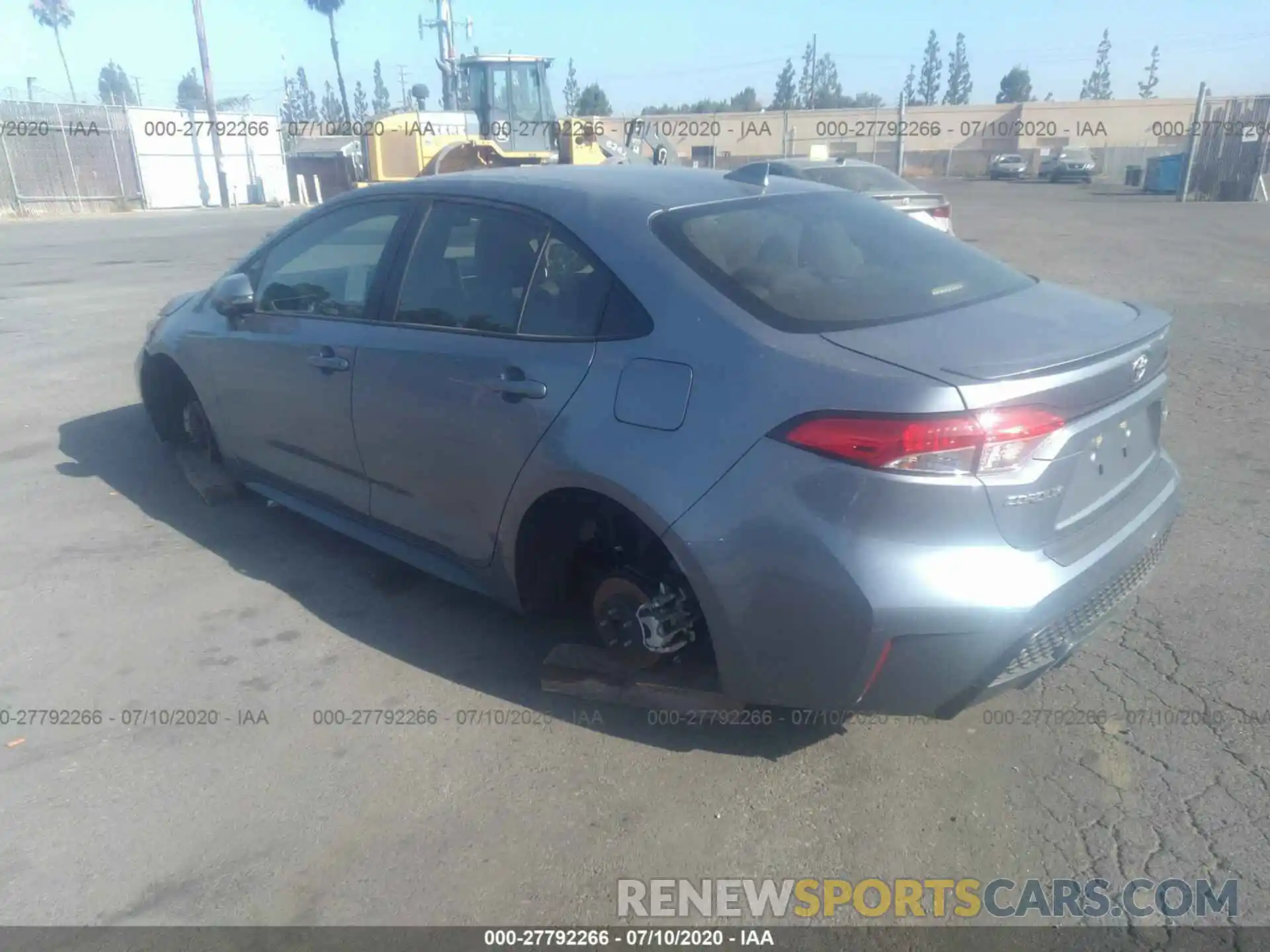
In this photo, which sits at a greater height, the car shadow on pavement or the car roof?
the car roof

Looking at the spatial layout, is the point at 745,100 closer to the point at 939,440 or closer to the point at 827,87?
the point at 827,87

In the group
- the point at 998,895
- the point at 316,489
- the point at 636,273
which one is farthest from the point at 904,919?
the point at 316,489

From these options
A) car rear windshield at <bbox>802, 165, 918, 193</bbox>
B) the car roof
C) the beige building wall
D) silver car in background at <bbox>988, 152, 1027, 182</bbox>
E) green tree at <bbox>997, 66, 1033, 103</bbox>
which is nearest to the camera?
the car roof

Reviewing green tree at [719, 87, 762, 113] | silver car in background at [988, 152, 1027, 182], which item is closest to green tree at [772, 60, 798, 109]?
green tree at [719, 87, 762, 113]

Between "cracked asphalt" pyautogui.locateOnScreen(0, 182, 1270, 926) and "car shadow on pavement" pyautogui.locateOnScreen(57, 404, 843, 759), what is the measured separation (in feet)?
0.06

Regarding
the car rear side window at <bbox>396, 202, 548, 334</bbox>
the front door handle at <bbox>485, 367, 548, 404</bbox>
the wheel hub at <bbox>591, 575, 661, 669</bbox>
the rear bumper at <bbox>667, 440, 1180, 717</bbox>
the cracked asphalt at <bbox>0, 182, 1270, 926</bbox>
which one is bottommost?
the cracked asphalt at <bbox>0, 182, 1270, 926</bbox>

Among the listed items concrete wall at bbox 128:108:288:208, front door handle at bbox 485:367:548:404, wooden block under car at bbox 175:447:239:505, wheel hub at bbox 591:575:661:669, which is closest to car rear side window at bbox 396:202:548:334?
front door handle at bbox 485:367:548:404

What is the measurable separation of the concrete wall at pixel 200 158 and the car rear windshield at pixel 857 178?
32.2 meters

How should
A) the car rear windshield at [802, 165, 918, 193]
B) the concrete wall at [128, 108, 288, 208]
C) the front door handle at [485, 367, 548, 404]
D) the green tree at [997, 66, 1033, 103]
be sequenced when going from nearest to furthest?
the front door handle at [485, 367, 548, 404] → the car rear windshield at [802, 165, 918, 193] → the concrete wall at [128, 108, 288, 208] → the green tree at [997, 66, 1033, 103]

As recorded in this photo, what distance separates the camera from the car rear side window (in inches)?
131

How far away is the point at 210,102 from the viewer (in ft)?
119

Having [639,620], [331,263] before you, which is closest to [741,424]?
[639,620]

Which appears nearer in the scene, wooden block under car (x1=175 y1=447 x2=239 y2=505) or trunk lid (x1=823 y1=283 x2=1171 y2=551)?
trunk lid (x1=823 y1=283 x2=1171 y2=551)

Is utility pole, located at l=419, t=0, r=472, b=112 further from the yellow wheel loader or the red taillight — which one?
the red taillight
